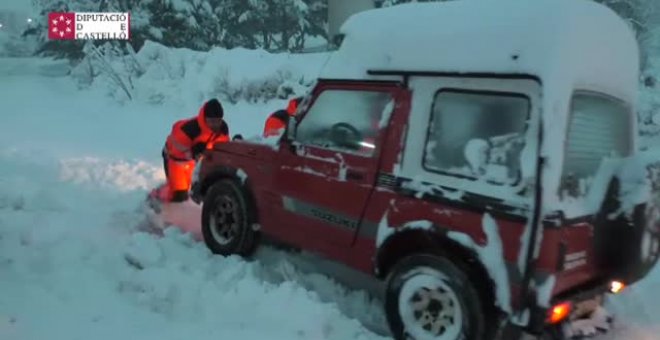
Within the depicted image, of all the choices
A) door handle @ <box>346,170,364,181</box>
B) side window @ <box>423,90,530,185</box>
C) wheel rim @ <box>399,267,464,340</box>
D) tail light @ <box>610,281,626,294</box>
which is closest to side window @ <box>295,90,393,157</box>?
door handle @ <box>346,170,364,181</box>

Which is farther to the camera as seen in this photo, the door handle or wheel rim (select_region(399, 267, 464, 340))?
the door handle

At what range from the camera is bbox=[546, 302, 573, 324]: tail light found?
139 inches

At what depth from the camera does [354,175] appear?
4395 mm

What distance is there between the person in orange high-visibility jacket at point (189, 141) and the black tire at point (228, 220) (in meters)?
1.25

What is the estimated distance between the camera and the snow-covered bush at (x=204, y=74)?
14523mm

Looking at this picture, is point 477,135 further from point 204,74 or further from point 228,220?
A: point 204,74

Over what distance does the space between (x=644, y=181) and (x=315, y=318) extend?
2.33 meters

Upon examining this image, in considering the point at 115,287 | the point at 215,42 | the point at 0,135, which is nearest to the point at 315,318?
the point at 115,287

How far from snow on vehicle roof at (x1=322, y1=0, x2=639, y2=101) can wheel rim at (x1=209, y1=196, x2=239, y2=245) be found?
5.67ft

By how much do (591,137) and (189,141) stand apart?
4546 mm

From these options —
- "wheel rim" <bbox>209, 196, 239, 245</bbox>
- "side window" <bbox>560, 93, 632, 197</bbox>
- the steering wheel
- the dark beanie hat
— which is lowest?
"wheel rim" <bbox>209, 196, 239, 245</bbox>

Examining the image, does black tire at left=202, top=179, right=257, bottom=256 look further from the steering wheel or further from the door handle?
the door handle

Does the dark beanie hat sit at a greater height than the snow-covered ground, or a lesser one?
greater

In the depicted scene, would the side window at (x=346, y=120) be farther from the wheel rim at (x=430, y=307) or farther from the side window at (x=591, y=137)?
the side window at (x=591, y=137)
